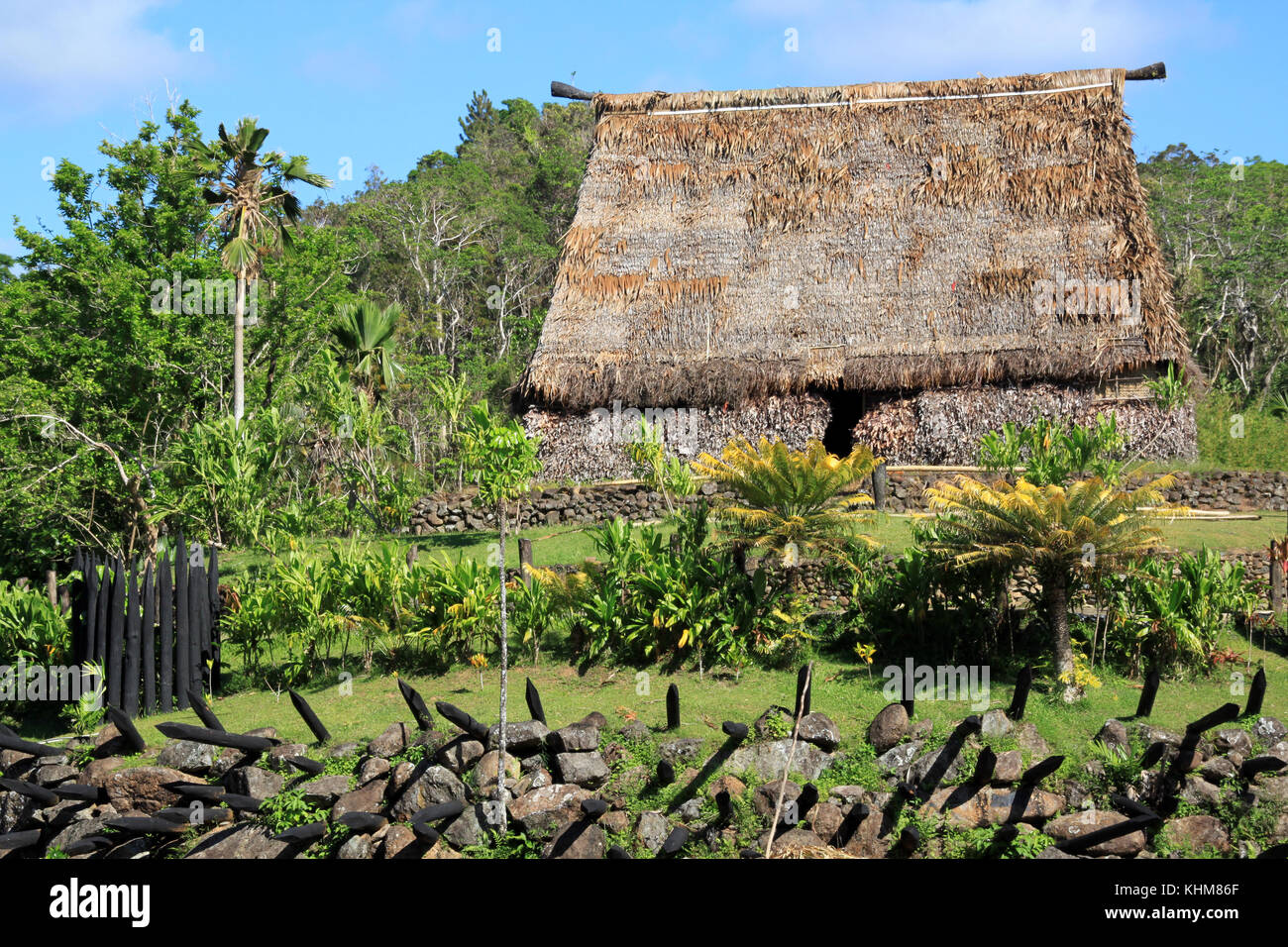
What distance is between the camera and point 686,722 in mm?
8594

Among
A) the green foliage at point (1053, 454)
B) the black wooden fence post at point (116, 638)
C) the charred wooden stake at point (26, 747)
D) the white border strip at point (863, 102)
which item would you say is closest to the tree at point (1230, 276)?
the white border strip at point (863, 102)

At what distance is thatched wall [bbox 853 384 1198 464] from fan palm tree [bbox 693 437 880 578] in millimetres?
7320

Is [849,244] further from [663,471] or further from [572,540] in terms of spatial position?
[572,540]

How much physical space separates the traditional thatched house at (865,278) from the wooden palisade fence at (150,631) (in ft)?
26.7

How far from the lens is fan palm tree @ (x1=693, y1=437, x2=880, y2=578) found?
9797 mm

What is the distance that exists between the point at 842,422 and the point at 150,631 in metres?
13.2

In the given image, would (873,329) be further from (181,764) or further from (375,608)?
(181,764)

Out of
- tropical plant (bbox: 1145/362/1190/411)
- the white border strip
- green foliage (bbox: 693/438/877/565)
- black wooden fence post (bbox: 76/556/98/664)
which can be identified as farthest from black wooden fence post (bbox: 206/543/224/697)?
the white border strip

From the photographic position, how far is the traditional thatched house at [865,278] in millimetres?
17031

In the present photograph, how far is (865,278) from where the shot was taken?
59.7ft

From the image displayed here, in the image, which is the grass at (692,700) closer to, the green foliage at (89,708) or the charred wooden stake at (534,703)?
the charred wooden stake at (534,703)

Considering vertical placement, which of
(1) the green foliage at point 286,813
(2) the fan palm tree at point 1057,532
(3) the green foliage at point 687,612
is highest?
(2) the fan palm tree at point 1057,532

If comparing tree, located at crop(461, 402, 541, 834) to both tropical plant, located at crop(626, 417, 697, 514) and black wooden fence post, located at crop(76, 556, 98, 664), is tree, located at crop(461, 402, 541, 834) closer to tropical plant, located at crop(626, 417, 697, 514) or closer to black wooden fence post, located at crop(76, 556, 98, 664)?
black wooden fence post, located at crop(76, 556, 98, 664)
